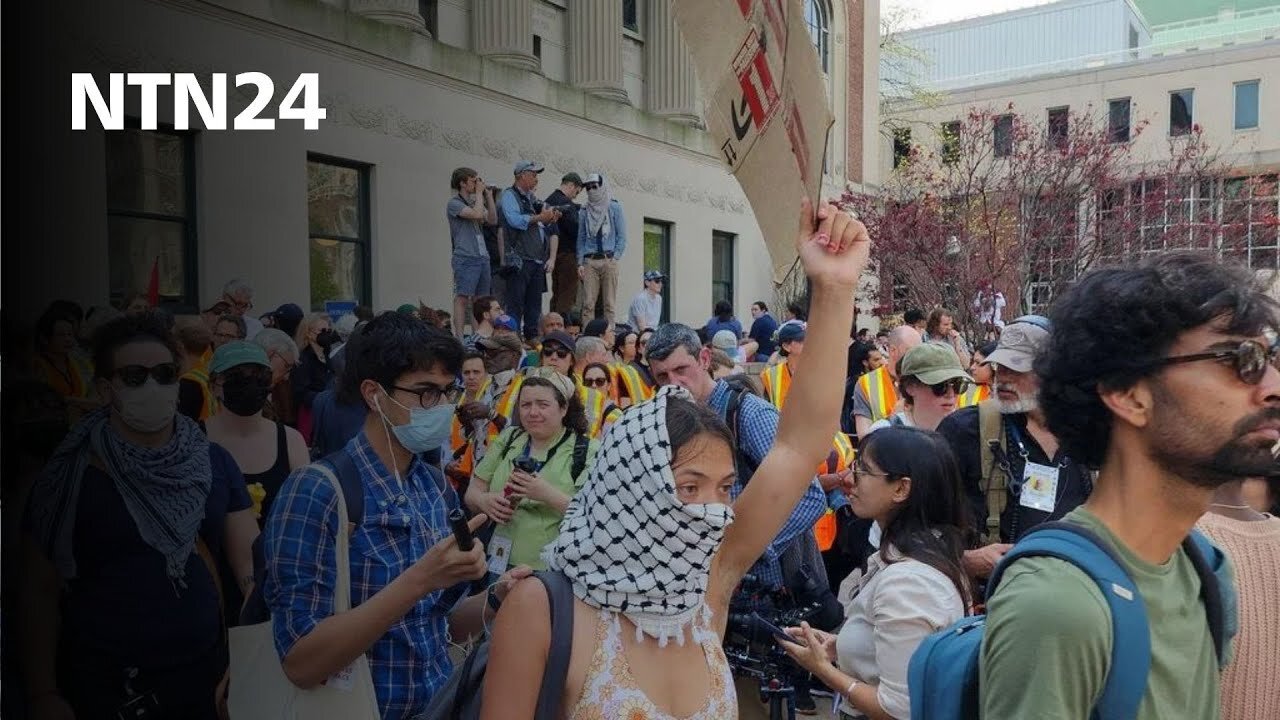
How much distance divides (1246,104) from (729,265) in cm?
3174

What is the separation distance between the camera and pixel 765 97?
1897mm

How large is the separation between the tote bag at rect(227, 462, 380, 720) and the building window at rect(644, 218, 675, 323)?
50.2 ft

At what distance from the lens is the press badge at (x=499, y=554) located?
15.4 ft

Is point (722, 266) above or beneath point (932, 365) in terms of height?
above

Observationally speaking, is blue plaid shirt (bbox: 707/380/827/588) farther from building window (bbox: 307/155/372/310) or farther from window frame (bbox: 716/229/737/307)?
window frame (bbox: 716/229/737/307)

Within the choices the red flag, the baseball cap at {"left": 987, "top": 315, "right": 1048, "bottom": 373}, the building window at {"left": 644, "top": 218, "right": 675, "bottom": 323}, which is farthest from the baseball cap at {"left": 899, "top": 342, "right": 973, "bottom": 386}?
the building window at {"left": 644, "top": 218, "right": 675, "bottom": 323}

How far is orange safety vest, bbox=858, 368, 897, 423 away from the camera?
7438 mm

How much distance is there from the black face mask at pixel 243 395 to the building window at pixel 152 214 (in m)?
4.99

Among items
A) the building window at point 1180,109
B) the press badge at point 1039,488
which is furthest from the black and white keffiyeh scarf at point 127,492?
the building window at point 1180,109

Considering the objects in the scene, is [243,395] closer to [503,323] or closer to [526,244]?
[503,323]

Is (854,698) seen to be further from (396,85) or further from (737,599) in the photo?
→ (396,85)

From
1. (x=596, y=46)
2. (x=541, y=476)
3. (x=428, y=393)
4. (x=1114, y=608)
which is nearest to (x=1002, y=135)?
(x=596, y=46)

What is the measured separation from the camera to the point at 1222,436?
5.49 feet

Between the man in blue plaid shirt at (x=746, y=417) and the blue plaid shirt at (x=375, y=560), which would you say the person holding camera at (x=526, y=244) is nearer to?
the man in blue plaid shirt at (x=746, y=417)
